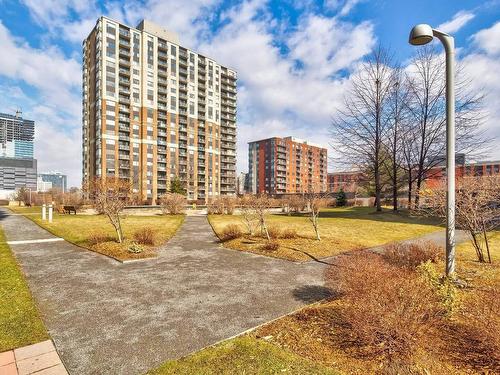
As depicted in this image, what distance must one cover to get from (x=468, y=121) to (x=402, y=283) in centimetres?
2701

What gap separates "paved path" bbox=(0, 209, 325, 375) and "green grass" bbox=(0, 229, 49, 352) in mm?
223

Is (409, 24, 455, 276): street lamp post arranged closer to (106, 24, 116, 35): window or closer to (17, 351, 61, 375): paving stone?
(17, 351, 61, 375): paving stone

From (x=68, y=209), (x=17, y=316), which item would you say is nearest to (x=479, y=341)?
(x=17, y=316)

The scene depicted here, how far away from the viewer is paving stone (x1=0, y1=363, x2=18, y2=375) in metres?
3.75

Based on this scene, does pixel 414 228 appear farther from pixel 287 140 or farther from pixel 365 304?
pixel 287 140

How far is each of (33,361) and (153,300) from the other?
2.55m

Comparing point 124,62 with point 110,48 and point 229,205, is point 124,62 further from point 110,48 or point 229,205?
point 229,205

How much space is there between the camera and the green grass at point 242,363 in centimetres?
361

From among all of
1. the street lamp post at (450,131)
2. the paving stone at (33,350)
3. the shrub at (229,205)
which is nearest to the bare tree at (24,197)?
the shrub at (229,205)

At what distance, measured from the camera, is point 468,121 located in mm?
24453

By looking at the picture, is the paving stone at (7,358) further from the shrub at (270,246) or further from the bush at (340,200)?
Result: the bush at (340,200)

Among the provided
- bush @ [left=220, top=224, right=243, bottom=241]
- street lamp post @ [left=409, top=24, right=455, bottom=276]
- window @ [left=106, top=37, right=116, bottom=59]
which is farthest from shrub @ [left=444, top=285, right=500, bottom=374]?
window @ [left=106, top=37, right=116, bottom=59]

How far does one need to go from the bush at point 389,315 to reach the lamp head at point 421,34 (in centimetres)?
469

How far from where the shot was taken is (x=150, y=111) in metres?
69.1
